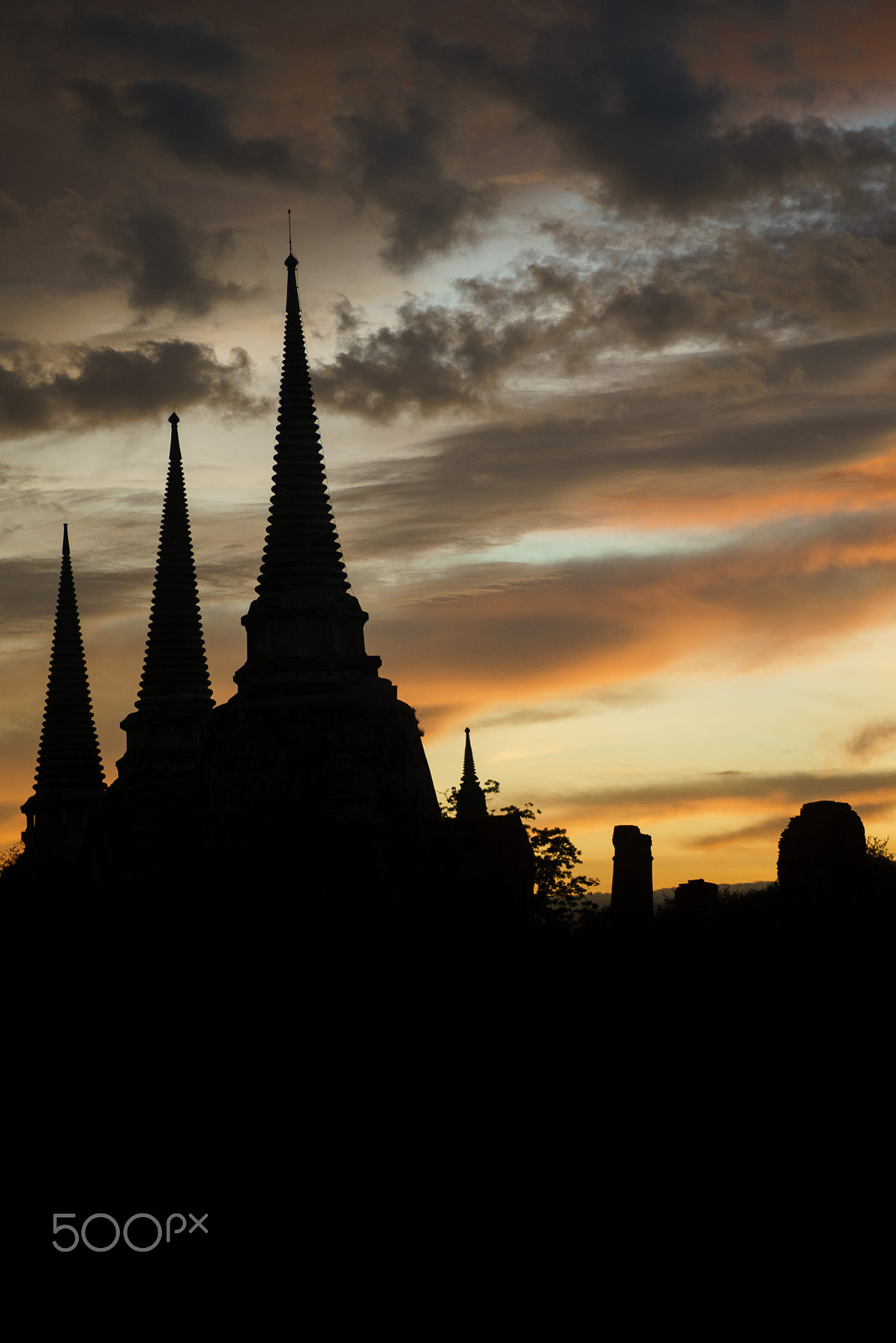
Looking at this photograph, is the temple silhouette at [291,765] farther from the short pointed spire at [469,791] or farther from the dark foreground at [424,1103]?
the short pointed spire at [469,791]

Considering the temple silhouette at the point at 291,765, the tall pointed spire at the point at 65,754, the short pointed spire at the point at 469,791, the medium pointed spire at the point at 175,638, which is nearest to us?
the temple silhouette at the point at 291,765

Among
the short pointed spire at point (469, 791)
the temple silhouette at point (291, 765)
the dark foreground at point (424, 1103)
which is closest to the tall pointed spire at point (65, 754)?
the temple silhouette at point (291, 765)

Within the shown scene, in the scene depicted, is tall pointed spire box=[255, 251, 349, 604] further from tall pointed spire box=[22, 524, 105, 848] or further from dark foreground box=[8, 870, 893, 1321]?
tall pointed spire box=[22, 524, 105, 848]

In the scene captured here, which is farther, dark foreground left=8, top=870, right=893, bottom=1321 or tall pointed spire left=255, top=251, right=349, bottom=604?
tall pointed spire left=255, top=251, right=349, bottom=604

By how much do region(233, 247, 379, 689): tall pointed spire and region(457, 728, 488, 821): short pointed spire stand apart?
59.0 feet

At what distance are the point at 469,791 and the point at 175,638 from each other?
→ 15.5 meters

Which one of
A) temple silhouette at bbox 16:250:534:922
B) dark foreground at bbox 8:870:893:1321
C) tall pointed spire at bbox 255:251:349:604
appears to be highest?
tall pointed spire at bbox 255:251:349:604

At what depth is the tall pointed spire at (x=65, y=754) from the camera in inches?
1848

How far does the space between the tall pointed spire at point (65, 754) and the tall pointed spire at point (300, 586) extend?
12.6 metres

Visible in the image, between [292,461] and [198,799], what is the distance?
8056 millimetres

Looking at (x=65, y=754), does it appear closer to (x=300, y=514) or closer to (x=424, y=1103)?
(x=300, y=514)

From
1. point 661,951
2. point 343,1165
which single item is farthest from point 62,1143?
point 661,951

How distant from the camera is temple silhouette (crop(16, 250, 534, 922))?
32.8 m

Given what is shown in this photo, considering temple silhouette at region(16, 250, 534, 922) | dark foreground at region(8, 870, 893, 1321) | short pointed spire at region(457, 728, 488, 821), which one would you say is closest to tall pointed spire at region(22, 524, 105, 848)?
temple silhouette at region(16, 250, 534, 922)
